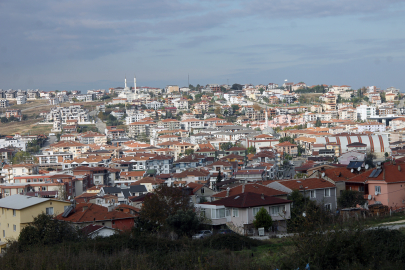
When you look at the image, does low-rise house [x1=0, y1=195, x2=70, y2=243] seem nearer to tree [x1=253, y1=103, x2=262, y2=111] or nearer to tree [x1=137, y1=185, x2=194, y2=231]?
tree [x1=137, y1=185, x2=194, y2=231]

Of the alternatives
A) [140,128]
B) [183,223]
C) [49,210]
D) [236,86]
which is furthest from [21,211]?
[236,86]

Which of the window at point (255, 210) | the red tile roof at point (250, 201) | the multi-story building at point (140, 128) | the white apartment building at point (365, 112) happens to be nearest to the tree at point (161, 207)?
the red tile roof at point (250, 201)

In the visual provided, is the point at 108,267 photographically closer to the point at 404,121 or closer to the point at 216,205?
the point at 216,205

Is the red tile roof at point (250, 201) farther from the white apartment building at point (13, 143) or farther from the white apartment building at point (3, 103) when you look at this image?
the white apartment building at point (3, 103)

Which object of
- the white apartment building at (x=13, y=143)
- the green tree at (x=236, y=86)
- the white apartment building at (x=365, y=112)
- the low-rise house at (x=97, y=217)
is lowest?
the white apartment building at (x=13, y=143)

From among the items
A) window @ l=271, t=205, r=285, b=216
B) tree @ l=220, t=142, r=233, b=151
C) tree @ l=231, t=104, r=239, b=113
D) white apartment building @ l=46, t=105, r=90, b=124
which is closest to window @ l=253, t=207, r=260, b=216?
window @ l=271, t=205, r=285, b=216

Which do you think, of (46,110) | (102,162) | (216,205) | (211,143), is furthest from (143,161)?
(46,110)
